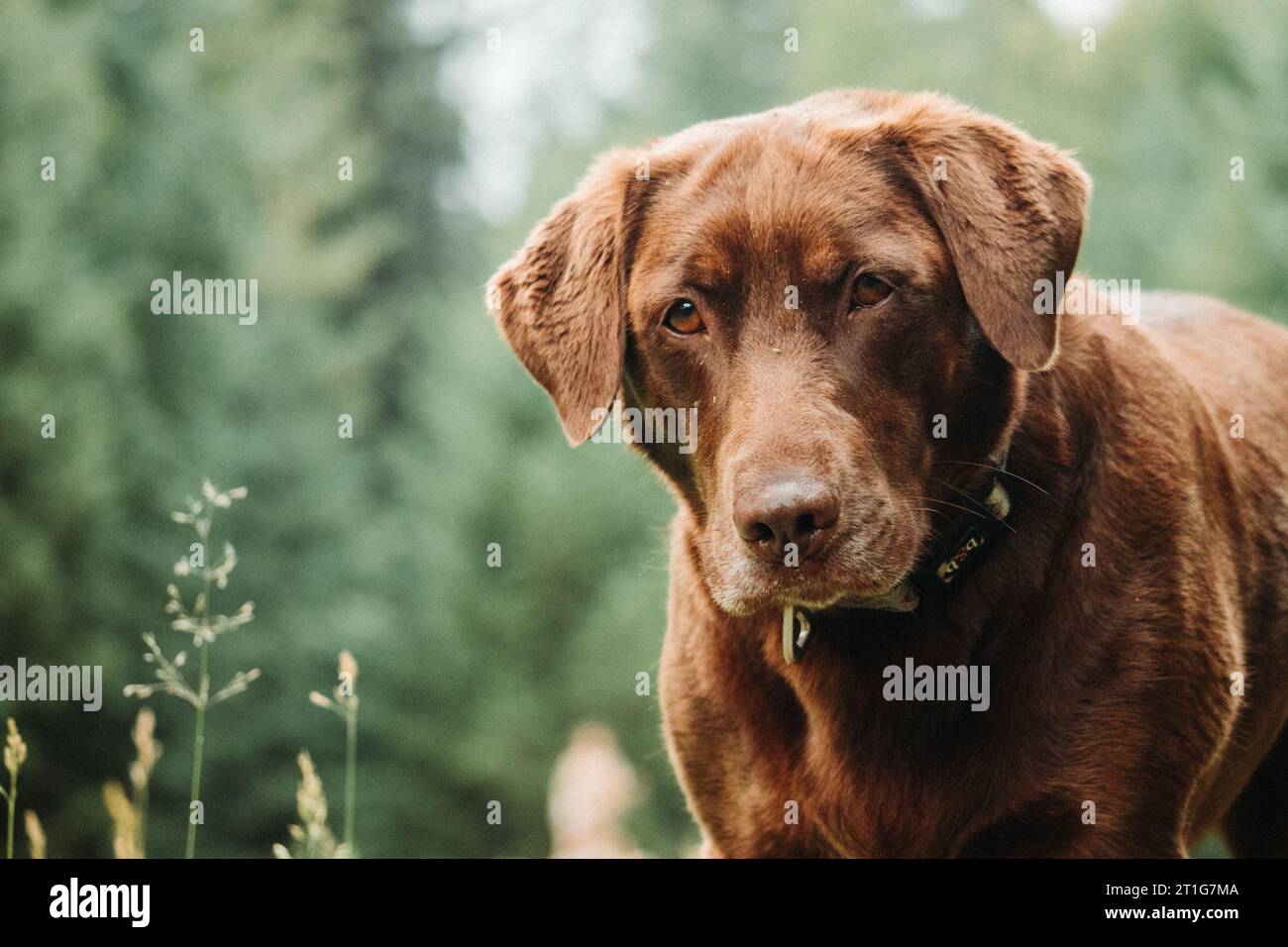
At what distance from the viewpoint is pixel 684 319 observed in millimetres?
3939

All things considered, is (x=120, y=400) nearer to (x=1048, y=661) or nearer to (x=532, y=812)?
(x=532, y=812)

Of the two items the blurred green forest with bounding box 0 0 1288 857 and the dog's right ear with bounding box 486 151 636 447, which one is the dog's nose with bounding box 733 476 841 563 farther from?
the blurred green forest with bounding box 0 0 1288 857

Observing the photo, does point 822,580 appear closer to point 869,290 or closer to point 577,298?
point 869,290

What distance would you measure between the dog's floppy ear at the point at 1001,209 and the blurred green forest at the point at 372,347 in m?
15.1

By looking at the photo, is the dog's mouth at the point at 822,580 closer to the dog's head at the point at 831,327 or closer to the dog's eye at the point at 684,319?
the dog's head at the point at 831,327

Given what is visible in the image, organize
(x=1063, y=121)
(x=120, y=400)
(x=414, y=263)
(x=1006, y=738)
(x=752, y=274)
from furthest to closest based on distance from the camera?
(x=414, y=263) < (x=1063, y=121) < (x=120, y=400) < (x=752, y=274) < (x=1006, y=738)

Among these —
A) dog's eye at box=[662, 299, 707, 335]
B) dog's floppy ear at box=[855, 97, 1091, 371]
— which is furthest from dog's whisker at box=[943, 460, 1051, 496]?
dog's eye at box=[662, 299, 707, 335]

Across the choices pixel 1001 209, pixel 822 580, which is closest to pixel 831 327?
pixel 1001 209

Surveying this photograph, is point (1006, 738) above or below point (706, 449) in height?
below

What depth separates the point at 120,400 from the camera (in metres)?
22.6

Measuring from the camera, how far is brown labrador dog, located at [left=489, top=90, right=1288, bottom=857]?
11.6 ft

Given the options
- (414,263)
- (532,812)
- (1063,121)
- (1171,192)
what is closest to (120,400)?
(532,812)

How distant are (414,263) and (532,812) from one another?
14.8 meters

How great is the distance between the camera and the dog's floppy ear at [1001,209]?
143 inches
